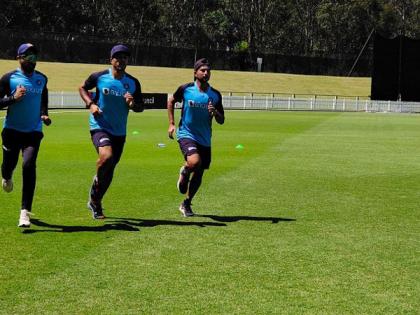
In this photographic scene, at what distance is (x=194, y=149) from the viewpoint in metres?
8.94

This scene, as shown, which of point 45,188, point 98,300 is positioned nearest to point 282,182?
point 45,188

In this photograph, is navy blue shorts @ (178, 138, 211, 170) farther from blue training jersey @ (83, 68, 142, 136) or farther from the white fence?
the white fence

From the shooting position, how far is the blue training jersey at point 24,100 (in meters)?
A: 7.98

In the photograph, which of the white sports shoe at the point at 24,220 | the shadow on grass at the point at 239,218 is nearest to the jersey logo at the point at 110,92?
the white sports shoe at the point at 24,220

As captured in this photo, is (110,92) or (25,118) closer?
(25,118)

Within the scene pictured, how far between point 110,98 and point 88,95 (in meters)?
0.26

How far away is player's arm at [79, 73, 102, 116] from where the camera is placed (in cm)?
820

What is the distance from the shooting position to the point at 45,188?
11.4 m

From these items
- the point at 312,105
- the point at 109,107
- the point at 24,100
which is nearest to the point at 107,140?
the point at 109,107

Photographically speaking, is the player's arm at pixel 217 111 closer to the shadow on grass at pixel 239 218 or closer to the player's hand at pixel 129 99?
the player's hand at pixel 129 99

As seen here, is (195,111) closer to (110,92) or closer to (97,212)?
(110,92)

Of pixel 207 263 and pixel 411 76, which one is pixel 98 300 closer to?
pixel 207 263

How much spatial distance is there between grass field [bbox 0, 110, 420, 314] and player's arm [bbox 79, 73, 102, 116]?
4.41ft

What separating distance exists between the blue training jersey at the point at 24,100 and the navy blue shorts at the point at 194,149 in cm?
189
